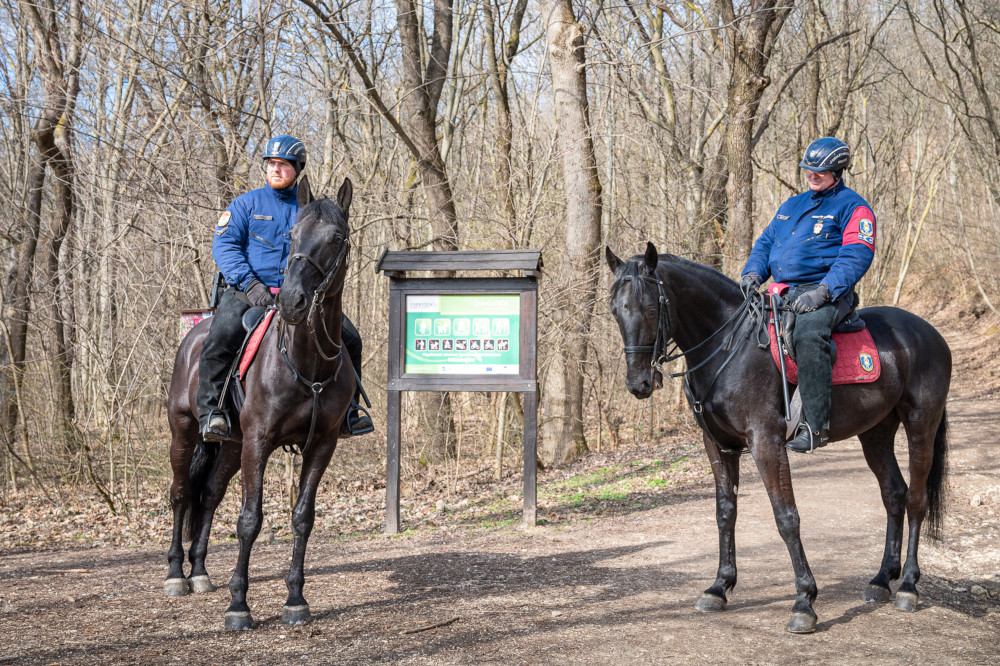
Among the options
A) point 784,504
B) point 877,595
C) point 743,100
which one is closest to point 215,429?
point 784,504

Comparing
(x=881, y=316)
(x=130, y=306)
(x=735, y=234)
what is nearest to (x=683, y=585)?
(x=881, y=316)

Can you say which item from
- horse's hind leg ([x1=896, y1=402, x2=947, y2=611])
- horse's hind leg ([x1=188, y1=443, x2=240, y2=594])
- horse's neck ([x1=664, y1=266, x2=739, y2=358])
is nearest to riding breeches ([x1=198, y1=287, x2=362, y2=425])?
horse's hind leg ([x1=188, y1=443, x2=240, y2=594])

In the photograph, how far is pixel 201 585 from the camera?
6.16m

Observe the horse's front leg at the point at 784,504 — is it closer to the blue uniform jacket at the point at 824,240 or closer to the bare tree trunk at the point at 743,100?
the blue uniform jacket at the point at 824,240

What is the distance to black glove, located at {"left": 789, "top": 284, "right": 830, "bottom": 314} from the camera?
5.21 m

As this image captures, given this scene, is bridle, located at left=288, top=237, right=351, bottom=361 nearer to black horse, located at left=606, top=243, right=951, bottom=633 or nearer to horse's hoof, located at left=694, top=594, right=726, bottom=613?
black horse, located at left=606, top=243, right=951, bottom=633

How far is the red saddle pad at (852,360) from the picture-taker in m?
5.37

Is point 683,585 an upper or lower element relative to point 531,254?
lower

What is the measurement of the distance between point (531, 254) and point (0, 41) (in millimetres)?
11533

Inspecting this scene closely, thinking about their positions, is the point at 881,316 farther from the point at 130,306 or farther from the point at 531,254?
the point at 130,306

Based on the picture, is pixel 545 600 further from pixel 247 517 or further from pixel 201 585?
pixel 201 585

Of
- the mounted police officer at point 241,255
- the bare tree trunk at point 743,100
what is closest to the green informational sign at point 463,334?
the mounted police officer at point 241,255

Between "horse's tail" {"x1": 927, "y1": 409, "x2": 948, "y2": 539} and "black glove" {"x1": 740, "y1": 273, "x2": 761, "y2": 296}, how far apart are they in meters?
1.77

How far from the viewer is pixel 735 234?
45.7ft
